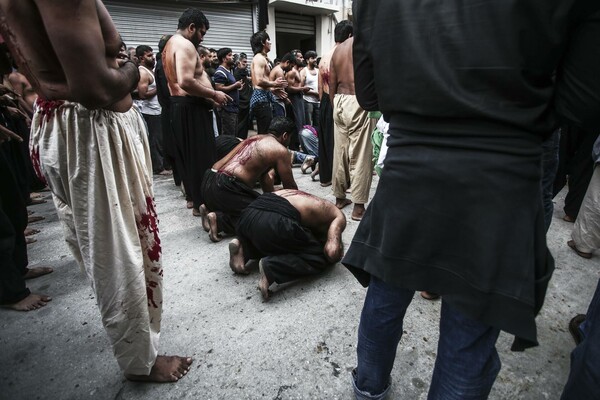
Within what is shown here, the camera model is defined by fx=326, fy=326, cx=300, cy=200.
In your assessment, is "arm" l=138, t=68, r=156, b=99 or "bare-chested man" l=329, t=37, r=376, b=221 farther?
"arm" l=138, t=68, r=156, b=99

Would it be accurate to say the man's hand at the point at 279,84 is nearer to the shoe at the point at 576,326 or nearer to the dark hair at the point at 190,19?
the dark hair at the point at 190,19

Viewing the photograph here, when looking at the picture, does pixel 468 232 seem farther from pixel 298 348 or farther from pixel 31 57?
pixel 31 57

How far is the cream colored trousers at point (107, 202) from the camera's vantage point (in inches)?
48.4

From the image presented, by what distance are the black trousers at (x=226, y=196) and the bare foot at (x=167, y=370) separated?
1453 mm

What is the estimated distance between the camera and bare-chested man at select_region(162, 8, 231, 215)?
311cm

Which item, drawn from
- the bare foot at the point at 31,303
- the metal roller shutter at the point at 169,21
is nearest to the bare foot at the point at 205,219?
the bare foot at the point at 31,303

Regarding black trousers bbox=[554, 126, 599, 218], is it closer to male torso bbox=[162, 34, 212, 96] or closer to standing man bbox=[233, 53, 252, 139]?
male torso bbox=[162, 34, 212, 96]

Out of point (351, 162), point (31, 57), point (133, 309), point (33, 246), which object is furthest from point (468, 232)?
point (33, 246)

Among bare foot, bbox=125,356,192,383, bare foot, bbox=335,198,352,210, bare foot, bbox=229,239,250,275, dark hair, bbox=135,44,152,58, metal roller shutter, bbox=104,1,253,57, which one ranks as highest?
metal roller shutter, bbox=104,1,253,57

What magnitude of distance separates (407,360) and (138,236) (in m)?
1.37

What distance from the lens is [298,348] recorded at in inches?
66.6

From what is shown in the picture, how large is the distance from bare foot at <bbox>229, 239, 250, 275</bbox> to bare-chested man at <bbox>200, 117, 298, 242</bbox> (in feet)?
2.06

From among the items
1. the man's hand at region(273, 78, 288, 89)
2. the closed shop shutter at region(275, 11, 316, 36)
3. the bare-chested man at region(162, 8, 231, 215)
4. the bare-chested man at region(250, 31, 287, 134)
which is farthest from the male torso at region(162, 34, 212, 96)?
the closed shop shutter at region(275, 11, 316, 36)

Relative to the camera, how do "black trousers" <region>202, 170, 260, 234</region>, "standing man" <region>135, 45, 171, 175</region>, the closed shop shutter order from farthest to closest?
the closed shop shutter, "standing man" <region>135, 45, 171, 175</region>, "black trousers" <region>202, 170, 260, 234</region>
